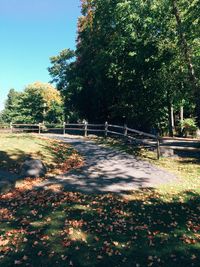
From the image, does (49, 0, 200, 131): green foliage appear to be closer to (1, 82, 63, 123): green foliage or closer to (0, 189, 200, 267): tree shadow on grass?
(0, 189, 200, 267): tree shadow on grass

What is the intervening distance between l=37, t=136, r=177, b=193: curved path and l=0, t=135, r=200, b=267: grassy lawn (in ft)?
3.05

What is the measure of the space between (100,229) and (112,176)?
20.2 feet

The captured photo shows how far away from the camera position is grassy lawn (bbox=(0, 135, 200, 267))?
Result: 25.2 feet

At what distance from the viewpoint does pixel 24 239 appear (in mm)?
8602

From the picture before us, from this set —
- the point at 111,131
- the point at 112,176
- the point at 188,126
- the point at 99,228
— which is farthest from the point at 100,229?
the point at 188,126

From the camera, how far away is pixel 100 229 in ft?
30.3

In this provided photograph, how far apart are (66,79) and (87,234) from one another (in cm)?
3375


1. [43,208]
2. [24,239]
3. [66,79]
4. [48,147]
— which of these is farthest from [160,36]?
[24,239]

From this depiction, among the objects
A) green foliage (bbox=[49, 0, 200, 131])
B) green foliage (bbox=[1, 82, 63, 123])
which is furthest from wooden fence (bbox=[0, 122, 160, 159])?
green foliage (bbox=[1, 82, 63, 123])

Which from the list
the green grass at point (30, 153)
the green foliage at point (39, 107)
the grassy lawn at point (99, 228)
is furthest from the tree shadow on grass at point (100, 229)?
the green foliage at point (39, 107)

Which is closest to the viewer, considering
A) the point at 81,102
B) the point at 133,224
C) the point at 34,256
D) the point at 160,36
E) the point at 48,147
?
the point at 34,256

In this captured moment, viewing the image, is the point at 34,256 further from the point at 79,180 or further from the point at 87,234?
the point at 79,180

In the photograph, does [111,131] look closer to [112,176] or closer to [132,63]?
[132,63]

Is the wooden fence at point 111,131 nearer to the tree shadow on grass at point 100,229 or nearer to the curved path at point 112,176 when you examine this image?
the curved path at point 112,176
